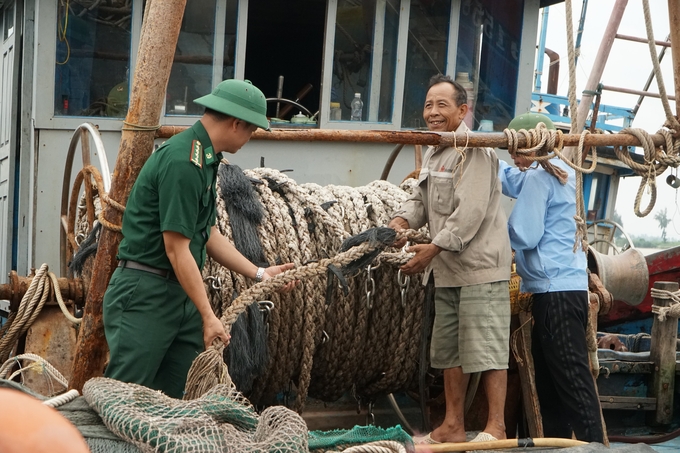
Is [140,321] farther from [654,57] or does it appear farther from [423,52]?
[423,52]

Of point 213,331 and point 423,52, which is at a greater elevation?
point 423,52

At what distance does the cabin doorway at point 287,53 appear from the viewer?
410 inches

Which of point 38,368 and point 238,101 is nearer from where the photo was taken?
point 238,101

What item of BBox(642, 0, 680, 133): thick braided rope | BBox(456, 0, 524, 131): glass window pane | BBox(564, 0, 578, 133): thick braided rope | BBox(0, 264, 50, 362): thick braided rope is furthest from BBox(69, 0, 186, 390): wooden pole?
BBox(456, 0, 524, 131): glass window pane

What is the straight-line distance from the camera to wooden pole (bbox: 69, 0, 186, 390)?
13.1 ft

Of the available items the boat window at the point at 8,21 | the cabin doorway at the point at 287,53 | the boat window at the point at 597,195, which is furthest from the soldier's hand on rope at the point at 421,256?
the boat window at the point at 597,195

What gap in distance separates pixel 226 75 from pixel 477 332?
13.6 ft

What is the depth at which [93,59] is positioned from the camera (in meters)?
7.47

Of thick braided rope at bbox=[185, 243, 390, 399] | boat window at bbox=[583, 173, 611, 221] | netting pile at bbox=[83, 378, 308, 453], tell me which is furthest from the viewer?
boat window at bbox=[583, 173, 611, 221]

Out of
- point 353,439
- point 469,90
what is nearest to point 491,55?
point 469,90

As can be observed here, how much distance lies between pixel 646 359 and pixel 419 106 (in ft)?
10.4

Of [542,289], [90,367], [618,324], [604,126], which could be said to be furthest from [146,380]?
[604,126]

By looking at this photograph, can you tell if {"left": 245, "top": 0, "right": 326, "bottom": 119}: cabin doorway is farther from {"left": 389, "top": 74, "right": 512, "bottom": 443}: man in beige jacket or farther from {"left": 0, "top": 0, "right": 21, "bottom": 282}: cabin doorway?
{"left": 389, "top": 74, "right": 512, "bottom": 443}: man in beige jacket

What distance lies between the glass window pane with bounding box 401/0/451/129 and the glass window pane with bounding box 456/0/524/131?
0.21 metres
